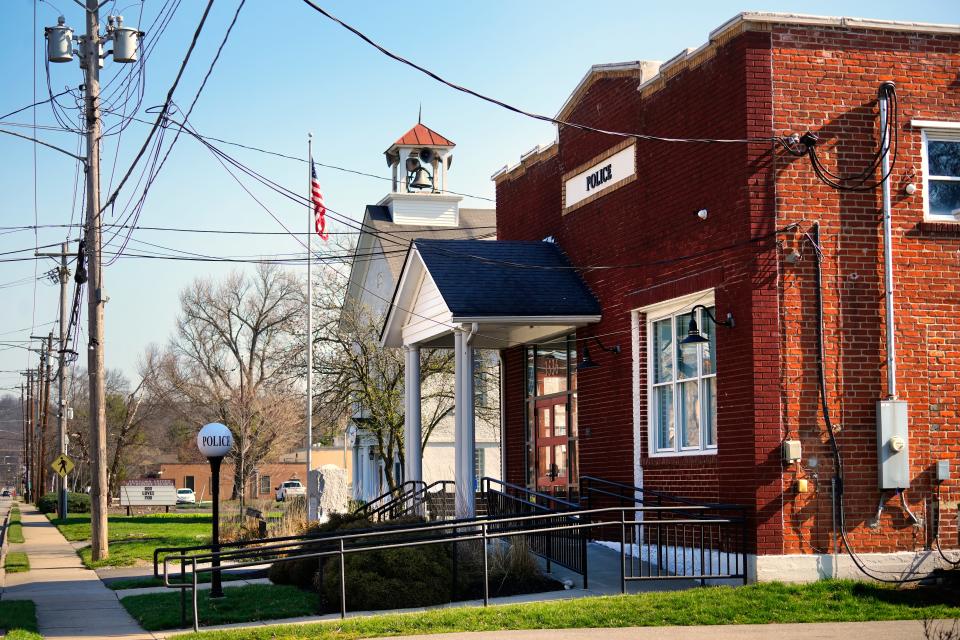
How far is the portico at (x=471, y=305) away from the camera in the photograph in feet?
60.3

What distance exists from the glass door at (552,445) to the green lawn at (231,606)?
5.86 m

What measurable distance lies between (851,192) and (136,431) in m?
72.1

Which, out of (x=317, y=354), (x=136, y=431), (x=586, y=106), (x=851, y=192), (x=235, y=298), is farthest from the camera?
(x=136, y=431)

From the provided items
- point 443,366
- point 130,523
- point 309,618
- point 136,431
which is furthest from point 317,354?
point 136,431

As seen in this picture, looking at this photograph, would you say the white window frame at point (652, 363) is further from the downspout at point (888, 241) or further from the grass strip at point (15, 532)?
the grass strip at point (15, 532)

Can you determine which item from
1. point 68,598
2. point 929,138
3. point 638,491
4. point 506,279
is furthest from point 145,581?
point 929,138

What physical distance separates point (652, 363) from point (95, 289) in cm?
1299

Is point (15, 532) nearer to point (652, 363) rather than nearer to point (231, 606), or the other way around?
point (231, 606)

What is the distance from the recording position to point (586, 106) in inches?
763

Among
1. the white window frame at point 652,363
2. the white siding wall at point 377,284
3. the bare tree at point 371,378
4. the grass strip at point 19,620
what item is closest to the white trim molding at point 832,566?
the white window frame at point 652,363

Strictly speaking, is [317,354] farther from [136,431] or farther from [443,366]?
[136,431]

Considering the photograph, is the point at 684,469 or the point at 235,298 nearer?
the point at 684,469

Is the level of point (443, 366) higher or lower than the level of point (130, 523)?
higher

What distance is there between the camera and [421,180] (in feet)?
156
